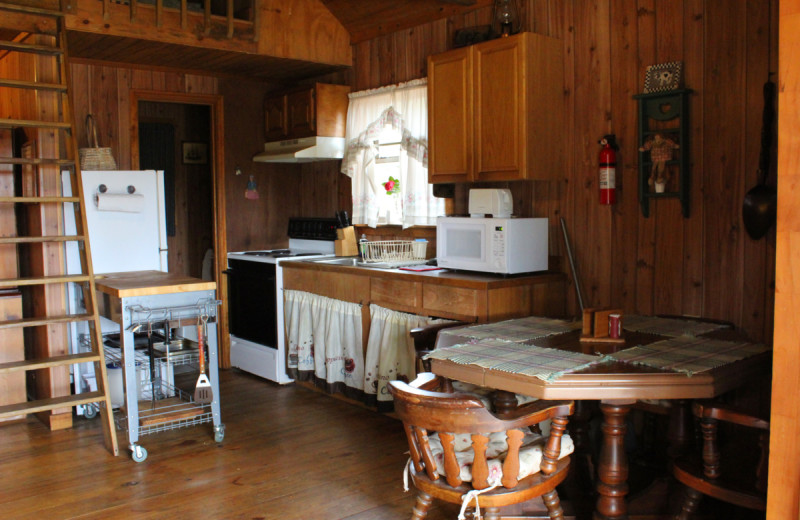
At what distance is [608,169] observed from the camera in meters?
3.44

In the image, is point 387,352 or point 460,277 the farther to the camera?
point 387,352

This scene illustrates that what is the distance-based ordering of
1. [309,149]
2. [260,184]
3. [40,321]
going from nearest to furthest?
[40,321], [309,149], [260,184]

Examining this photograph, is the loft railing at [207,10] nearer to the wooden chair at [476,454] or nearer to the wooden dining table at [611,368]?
the wooden dining table at [611,368]

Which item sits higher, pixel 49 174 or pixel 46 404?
pixel 49 174

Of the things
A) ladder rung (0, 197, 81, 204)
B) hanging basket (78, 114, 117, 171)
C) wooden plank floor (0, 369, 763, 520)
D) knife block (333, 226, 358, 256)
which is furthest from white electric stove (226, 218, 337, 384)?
ladder rung (0, 197, 81, 204)

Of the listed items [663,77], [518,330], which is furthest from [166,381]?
[663,77]

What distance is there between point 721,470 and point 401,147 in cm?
302

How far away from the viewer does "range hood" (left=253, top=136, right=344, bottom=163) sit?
5.00 metres

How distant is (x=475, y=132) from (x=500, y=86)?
0.93ft

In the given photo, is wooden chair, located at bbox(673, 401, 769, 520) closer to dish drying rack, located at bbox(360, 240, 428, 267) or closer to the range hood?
dish drying rack, located at bbox(360, 240, 428, 267)

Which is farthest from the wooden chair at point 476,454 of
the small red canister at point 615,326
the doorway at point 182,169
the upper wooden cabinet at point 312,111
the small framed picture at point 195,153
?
the small framed picture at point 195,153

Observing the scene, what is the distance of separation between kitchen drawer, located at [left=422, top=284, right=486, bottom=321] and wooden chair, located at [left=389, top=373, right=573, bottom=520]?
1.26 metres

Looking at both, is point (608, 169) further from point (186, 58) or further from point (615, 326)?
point (186, 58)

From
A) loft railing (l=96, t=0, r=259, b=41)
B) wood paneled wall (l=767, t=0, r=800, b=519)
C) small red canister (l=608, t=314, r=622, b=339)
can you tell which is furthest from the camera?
loft railing (l=96, t=0, r=259, b=41)
